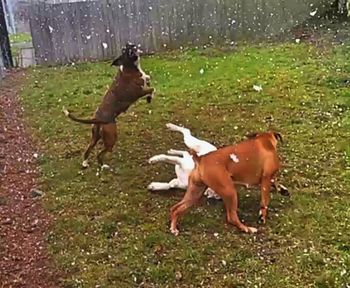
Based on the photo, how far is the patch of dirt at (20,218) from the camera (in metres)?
3.57

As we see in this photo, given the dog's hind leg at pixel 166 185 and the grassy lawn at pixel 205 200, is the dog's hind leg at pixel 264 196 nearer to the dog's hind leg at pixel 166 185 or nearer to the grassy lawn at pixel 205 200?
the grassy lawn at pixel 205 200

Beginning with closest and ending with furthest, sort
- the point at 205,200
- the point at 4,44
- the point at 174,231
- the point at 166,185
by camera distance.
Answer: the point at 174,231 < the point at 205,200 < the point at 166,185 < the point at 4,44

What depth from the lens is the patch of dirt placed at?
357cm

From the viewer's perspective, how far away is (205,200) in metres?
4.32

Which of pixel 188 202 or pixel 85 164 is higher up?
pixel 188 202

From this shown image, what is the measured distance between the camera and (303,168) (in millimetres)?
4805

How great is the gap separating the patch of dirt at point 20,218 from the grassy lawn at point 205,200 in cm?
10

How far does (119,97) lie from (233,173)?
1.48m

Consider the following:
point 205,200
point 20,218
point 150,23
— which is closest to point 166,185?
point 205,200

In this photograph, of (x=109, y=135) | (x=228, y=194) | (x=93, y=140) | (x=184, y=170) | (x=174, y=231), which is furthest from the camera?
(x=93, y=140)

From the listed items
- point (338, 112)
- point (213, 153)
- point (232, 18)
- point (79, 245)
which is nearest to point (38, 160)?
point (79, 245)

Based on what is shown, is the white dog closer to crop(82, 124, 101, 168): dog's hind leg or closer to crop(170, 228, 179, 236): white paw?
crop(170, 228, 179, 236): white paw

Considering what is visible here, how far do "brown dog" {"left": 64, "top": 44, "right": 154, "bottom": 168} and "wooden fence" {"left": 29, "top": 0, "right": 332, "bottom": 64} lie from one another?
5.87 m

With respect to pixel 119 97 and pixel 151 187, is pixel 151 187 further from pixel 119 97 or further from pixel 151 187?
pixel 119 97
